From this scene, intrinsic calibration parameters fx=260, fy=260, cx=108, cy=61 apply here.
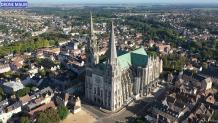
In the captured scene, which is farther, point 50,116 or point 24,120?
point 50,116

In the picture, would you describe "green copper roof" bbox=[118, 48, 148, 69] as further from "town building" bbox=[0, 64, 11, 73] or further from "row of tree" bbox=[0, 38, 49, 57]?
"row of tree" bbox=[0, 38, 49, 57]

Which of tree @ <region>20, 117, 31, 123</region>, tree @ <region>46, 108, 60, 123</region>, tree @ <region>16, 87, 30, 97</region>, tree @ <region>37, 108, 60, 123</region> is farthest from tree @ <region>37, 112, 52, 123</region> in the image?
tree @ <region>16, 87, 30, 97</region>

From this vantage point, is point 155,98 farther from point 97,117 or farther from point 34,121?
point 34,121

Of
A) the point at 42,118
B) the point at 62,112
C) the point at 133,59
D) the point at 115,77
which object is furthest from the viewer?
the point at 133,59

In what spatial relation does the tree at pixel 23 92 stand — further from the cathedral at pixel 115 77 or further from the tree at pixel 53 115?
the cathedral at pixel 115 77

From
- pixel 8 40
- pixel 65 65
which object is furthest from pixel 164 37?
pixel 8 40

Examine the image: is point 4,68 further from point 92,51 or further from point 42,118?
point 42,118

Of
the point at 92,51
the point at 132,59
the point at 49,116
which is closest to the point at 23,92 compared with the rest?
the point at 49,116
